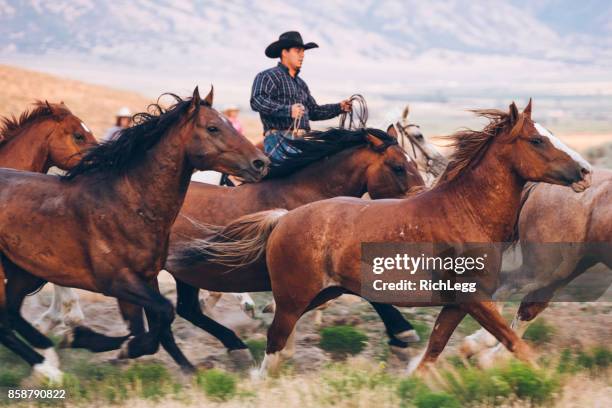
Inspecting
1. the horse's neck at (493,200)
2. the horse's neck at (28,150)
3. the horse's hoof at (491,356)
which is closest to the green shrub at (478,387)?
the horse's hoof at (491,356)

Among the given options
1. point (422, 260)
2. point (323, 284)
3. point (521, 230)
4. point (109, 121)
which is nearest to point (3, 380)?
point (323, 284)

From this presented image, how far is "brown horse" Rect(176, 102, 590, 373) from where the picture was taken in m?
6.39

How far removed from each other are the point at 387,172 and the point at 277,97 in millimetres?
1179

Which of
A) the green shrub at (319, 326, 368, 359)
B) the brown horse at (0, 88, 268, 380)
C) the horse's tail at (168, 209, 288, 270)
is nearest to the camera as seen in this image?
the brown horse at (0, 88, 268, 380)

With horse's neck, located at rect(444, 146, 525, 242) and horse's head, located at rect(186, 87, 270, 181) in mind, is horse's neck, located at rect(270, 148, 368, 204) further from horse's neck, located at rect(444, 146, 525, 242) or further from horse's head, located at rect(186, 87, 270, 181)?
horse's neck, located at rect(444, 146, 525, 242)

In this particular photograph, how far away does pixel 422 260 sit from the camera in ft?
21.2

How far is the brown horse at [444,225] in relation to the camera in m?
6.39

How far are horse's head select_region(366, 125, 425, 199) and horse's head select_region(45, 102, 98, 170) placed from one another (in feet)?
7.53

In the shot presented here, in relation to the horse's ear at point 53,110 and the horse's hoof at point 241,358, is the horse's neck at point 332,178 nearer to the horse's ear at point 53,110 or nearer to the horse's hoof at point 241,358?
the horse's hoof at point 241,358

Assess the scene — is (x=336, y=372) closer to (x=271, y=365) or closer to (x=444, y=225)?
(x=271, y=365)

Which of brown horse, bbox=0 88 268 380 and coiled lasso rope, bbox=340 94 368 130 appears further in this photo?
coiled lasso rope, bbox=340 94 368 130

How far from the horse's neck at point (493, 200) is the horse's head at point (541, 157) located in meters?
0.08

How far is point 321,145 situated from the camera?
8.09 meters

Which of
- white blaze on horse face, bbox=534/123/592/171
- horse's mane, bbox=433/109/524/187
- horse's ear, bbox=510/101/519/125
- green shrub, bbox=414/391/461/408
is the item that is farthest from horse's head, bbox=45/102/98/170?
green shrub, bbox=414/391/461/408
